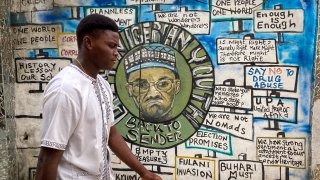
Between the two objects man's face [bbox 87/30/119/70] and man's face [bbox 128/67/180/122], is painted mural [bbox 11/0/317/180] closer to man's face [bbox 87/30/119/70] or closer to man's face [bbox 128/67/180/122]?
man's face [bbox 128/67/180/122]

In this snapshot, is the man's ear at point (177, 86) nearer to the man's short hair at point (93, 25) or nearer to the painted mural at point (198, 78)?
the painted mural at point (198, 78)

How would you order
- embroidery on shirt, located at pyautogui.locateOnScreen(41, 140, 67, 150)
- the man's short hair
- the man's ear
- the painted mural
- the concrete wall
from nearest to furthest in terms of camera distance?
embroidery on shirt, located at pyautogui.locateOnScreen(41, 140, 67, 150), the man's short hair, the painted mural, the man's ear, the concrete wall

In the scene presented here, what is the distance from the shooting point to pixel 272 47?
4398mm

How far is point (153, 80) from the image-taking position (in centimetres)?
479

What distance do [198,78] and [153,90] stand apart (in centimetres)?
47

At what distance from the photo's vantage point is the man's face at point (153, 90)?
475 centimetres

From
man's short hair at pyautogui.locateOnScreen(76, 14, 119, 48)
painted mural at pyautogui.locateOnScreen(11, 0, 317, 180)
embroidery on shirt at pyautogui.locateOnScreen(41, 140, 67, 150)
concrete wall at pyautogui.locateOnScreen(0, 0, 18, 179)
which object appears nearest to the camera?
embroidery on shirt at pyautogui.locateOnScreen(41, 140, 67, 150)

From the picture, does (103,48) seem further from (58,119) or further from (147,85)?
(147,85)

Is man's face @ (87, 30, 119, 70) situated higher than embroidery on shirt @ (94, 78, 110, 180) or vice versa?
man's face @ (87, 30, 119, 70)

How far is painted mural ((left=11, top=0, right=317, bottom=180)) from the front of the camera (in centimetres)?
438

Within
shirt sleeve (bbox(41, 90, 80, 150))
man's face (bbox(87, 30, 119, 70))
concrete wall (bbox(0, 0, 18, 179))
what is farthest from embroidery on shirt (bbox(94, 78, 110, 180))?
concrete wall (bbox(0, 0, 18, 179))

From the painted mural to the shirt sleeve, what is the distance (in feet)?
8.00

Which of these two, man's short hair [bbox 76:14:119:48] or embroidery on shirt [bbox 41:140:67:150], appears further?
man's short hair [bbox 76:14:119:48]

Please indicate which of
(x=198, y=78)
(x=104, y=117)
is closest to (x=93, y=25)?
(x=104, y=117)
